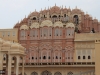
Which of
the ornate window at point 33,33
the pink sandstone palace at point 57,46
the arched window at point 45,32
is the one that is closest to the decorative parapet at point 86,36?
the pink sandstone palace at point 57,46

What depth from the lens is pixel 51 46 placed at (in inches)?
1841

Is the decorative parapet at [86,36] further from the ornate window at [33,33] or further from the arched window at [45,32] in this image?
the ornate window at [33,33]

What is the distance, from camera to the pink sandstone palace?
4538 centimetres

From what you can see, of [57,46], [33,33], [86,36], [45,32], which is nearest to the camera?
[86,36]

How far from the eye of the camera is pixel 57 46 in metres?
46.6

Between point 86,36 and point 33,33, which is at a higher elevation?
point 33,33

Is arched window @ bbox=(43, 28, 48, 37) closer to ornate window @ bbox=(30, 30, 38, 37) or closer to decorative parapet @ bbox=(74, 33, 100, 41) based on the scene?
ornate window @ bbox=(30, 30, 38, 37)

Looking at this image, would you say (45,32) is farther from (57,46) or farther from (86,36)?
(86,36)

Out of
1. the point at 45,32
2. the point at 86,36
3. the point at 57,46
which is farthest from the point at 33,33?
the point at 86,36

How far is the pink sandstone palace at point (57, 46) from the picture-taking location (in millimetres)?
45375

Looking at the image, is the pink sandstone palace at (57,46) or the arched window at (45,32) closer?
the pink sandstone palace at (57,46)

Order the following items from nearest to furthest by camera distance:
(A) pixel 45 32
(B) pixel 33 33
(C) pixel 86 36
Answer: (C) pixel 86 36
(A) pixel 45 32
(B) pixel 33 33

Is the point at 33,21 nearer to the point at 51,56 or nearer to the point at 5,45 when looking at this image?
the point at 51,56

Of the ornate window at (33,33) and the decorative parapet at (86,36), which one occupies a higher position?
the ornate window at (33,33)
